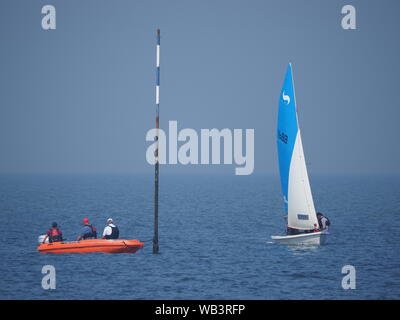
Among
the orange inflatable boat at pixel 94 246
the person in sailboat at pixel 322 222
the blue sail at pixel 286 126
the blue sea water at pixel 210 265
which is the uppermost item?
the blue sail at pixel 286 126

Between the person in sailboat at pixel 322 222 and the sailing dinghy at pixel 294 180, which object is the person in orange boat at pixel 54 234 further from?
the person in sailboat at pixel 322 222

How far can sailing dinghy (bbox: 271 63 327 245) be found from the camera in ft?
151

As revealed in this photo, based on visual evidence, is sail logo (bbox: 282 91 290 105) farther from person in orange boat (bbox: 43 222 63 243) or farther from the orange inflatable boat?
person in orange boat (bbox: 43 222 63 243)

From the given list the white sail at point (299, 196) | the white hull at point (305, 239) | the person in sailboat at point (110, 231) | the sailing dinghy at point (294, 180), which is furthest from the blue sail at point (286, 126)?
the person in sailboat at point (110, 231)

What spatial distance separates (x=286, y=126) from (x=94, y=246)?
1501cm

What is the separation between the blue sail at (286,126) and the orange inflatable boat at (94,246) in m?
11.5

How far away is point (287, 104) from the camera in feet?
153

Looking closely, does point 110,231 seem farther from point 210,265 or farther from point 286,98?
point 286,98

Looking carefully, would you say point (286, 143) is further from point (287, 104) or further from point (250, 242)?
point (250, 242)

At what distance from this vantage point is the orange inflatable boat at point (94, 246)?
42938 mm

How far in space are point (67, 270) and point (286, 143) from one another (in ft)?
56.5
